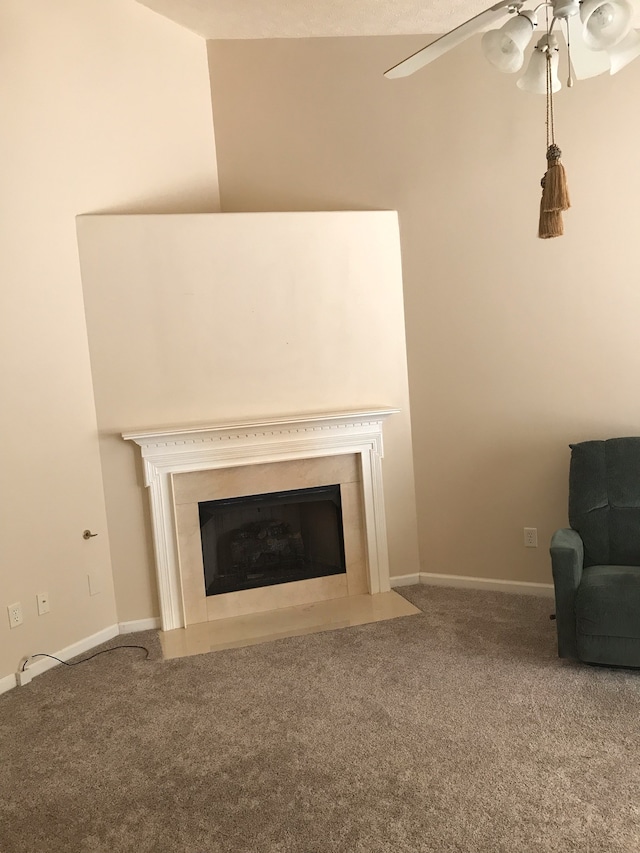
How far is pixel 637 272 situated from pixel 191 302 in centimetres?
243

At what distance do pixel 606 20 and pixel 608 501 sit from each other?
2234 mm

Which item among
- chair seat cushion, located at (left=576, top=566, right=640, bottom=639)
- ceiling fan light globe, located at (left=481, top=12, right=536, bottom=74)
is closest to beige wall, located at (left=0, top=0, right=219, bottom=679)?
ceiling fan light globe, located at (left=481, top=12, right=536, bottom=74)

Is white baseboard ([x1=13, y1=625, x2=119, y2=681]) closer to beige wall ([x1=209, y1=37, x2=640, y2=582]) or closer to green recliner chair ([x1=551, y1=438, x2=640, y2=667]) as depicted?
beige wall ([x1=209, y1=37, x2=640, y2=582])

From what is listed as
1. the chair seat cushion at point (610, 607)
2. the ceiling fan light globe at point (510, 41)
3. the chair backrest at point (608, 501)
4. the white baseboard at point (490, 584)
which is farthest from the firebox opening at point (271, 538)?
the ceiling fan light globe at point (510, 41)

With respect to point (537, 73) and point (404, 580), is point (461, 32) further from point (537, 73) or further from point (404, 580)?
point (404, 580)

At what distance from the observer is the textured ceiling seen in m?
3.85

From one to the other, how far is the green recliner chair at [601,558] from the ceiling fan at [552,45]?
1.45 meters

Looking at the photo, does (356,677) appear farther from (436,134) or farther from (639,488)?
(436,134)

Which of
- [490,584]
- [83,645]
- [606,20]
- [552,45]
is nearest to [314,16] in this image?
[552,45]

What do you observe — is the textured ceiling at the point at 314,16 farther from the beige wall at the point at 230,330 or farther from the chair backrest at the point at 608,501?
the chair backrest at the point at 608,501

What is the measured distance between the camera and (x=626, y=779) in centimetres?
233

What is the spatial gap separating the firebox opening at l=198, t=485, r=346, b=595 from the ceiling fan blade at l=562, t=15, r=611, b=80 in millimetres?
2633

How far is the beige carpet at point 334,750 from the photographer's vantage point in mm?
2178

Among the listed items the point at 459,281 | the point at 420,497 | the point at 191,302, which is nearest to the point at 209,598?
the point at 420,497
